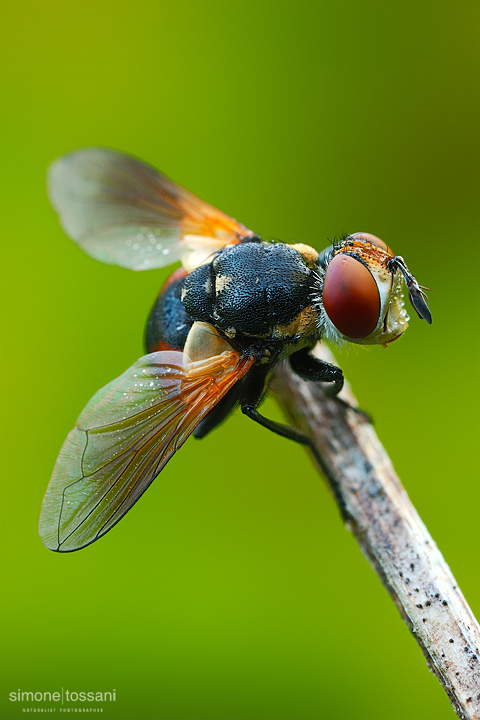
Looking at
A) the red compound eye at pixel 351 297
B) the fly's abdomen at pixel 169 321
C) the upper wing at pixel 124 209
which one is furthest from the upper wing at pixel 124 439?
the upper wing at pixel 124 209

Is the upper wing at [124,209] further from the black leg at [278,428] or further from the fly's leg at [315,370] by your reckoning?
the black leg at [278,428]

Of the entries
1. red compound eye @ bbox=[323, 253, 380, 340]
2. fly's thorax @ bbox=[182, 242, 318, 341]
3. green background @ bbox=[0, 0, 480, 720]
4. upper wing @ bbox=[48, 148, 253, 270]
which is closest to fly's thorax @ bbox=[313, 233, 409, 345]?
red compound eye @ bbox=[323, 253, 380, 340]

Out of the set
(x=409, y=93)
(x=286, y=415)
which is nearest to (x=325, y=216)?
(x=409, y=93)

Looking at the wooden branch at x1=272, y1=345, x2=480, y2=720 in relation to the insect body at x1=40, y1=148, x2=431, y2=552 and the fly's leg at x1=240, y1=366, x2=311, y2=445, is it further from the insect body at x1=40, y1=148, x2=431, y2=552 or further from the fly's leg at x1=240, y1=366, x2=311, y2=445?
the insect body at x1=40, y1=148, x2=431, y2=552

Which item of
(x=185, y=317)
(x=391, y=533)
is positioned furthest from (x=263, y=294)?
(x=391, y=533)

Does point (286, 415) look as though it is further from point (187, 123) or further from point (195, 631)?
point (187, 123)

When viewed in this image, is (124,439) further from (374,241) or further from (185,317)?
(374,241)

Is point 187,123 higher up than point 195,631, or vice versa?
point 187,123
